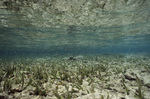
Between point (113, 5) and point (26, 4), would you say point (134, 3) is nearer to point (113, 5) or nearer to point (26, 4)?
point (113, 5)

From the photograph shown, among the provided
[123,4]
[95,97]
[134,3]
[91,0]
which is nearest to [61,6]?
[91,0]

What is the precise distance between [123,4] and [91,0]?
420cm

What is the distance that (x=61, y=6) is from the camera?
10930 millimetres

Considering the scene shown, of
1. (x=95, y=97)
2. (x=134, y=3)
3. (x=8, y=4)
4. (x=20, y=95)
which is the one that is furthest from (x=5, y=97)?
(x=134, y=3)

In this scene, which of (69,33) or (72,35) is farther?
(72,35)

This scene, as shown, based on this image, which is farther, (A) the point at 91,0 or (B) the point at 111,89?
(A) the point at 91,0

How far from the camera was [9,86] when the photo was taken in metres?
3.44

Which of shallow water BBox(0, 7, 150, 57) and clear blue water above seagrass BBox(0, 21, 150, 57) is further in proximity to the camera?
clear blue water above seagrass BBox(0, 21, 150, 57)

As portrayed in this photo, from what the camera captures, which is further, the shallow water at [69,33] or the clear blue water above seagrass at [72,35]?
the clear blue water above seagrass at [72,35]

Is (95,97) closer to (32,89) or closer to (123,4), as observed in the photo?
(32,89)

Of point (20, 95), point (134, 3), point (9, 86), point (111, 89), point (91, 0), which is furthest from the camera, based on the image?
point (134, 3)

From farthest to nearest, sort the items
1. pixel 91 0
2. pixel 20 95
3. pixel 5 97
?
pixel 91 0, pixel 20 95, pixel 5 97

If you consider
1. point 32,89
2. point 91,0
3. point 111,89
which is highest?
point 91,0

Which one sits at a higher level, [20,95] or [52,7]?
[52,7]
